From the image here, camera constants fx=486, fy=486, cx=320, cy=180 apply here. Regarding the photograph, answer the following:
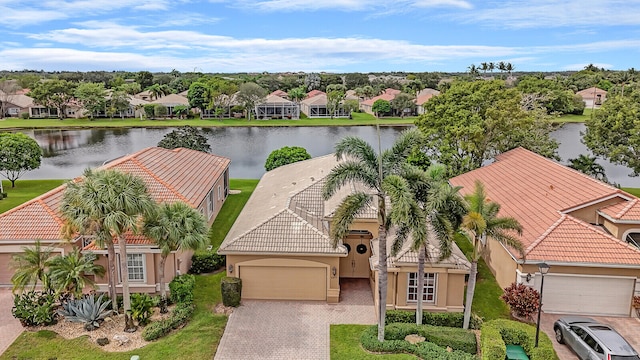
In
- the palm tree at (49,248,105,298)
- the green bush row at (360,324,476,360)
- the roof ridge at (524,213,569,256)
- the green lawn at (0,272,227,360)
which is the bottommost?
the green lawn at (0,272,227,360)

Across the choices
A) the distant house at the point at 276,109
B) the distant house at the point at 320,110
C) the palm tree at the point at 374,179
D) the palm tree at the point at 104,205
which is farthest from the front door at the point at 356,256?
the distant house at the point at 320,110

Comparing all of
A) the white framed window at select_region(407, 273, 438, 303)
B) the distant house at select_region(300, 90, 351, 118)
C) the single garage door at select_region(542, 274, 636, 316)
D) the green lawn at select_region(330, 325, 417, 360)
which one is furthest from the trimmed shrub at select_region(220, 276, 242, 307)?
the distant house at select_region(300, 90, 351, 118)

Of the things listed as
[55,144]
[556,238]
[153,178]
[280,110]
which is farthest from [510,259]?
[280,110]

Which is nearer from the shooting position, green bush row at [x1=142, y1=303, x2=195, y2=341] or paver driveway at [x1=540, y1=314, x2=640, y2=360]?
paver driveway at [x1=540, y1=314, x2=640, y2=360]

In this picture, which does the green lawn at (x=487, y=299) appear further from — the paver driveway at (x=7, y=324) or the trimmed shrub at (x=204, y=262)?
the paver driveway at (x=7, y=324)

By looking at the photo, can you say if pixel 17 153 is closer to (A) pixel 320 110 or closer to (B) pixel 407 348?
(B) pixel 407 348

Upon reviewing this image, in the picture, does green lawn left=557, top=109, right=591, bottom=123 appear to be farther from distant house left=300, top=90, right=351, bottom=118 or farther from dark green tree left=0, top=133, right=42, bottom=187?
dark green tree left=0, top=133, right=42, bottom=187

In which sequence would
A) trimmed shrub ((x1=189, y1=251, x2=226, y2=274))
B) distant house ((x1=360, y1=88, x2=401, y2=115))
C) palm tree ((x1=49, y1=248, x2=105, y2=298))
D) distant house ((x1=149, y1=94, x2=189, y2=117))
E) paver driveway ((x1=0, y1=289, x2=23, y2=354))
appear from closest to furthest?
paver driveway ((x1=0, y1=289, x2=23, y2=354)), palm tree ((x1=49, y1=248, x2=105, y2=298)), trimmed shrub ((x1=189, y1=251, x2=226, y2=274)), distant house ((x1=149, y1=94, x2=189, y2=117)), distant house ((x1=360, y1=88, x2=401, y2=115))
